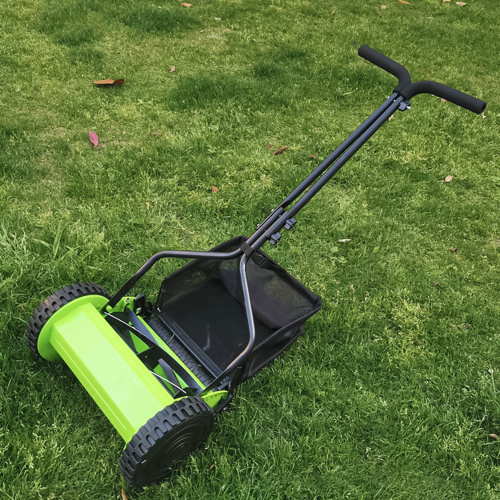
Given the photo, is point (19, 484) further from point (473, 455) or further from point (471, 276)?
point (471, 276)

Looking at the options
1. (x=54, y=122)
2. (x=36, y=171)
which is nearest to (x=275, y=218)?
(x=36, y=171)

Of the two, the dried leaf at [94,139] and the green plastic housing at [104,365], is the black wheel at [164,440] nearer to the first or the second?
the green plastic housing at [104,365]

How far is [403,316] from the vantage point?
2791 mm

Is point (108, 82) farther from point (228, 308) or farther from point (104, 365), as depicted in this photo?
point (104, 365)

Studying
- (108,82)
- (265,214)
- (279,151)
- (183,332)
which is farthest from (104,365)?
(108,82)

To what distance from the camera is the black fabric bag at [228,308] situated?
2322 mm

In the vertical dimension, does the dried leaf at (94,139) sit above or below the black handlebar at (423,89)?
below

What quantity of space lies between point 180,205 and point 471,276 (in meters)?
1.94

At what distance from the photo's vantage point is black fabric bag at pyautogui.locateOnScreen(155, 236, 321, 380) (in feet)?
7.62

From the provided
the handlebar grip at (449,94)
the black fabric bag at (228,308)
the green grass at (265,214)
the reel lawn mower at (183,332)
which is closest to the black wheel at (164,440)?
the reel lawn mower at (183,332)

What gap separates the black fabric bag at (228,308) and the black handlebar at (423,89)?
102cm

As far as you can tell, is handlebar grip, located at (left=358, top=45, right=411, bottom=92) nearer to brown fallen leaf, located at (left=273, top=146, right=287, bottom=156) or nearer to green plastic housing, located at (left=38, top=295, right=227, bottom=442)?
brown fallen leaf, located at (left=273, top=146, right=287, bottom=156)

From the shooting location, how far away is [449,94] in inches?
83.3

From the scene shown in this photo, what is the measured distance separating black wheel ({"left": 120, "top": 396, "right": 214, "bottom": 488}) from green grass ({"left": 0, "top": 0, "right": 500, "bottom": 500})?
0.14m
